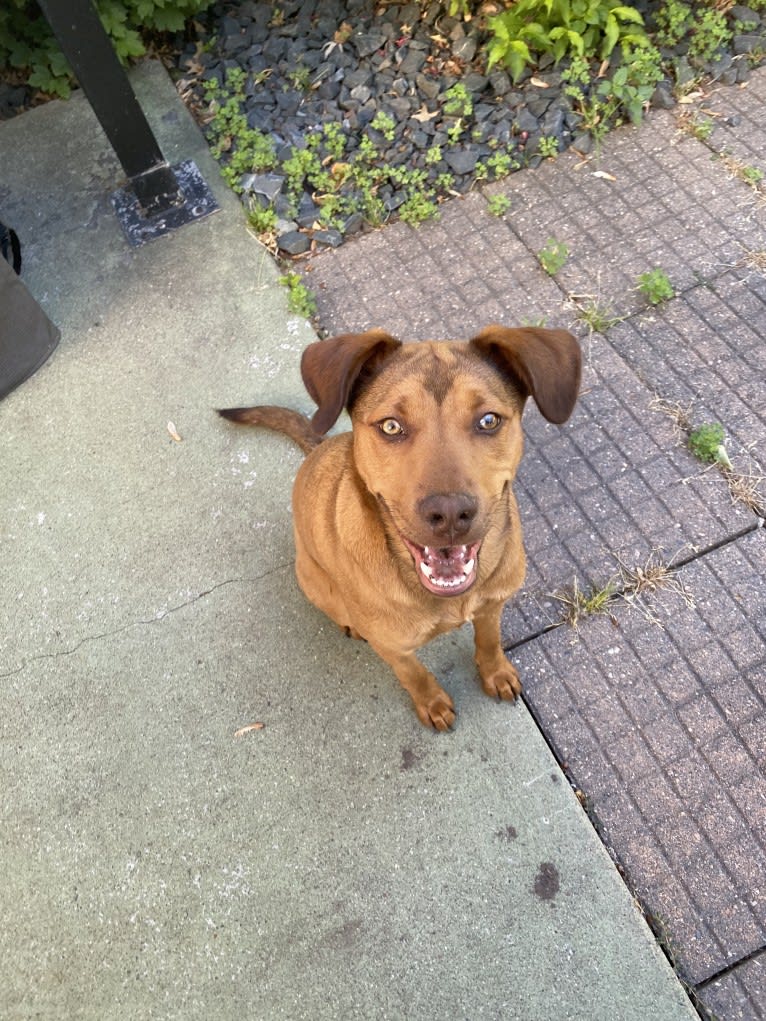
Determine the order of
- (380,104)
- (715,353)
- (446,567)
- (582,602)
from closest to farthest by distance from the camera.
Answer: (446,567)
(582,602)
(715,353)
(380,104)

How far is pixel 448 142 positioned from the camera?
4.87 m

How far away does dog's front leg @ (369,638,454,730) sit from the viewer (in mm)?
2885

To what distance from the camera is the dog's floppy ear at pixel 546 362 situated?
2.31 m

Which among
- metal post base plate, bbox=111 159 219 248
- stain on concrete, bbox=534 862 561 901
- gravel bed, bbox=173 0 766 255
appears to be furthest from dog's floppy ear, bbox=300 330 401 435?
metal post base plate, bbox=111 159 219 248

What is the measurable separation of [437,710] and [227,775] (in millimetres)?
934

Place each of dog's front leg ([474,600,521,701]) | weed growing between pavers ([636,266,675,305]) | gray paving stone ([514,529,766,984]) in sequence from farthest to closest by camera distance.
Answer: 1. weed growing between pavers ([636,266,675,305])
2. dog's front leg ([474,600,521,701])
3. gray paving stone ([514,529,766,984])

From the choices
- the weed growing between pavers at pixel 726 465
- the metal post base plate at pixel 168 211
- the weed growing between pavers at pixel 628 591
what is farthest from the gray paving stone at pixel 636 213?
the metal post base plate at pixel 168 211

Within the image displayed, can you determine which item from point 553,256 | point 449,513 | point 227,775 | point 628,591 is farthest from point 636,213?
point 227,775

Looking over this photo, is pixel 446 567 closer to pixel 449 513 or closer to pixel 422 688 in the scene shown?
pixel 449 513

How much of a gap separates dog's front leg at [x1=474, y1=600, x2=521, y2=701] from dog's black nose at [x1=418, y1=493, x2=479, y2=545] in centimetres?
91

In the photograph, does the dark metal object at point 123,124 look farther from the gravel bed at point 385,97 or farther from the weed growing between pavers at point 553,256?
the weed growing between pavers at point 553,256

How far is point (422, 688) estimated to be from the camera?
3.08m

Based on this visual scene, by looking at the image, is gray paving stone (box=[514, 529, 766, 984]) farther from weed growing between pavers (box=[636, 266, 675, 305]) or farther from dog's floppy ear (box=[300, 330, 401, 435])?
Answer: dog's floppy ear (box=[300, 330, 401, 435])

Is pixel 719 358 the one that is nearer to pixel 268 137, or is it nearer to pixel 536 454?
pixel 536 454
